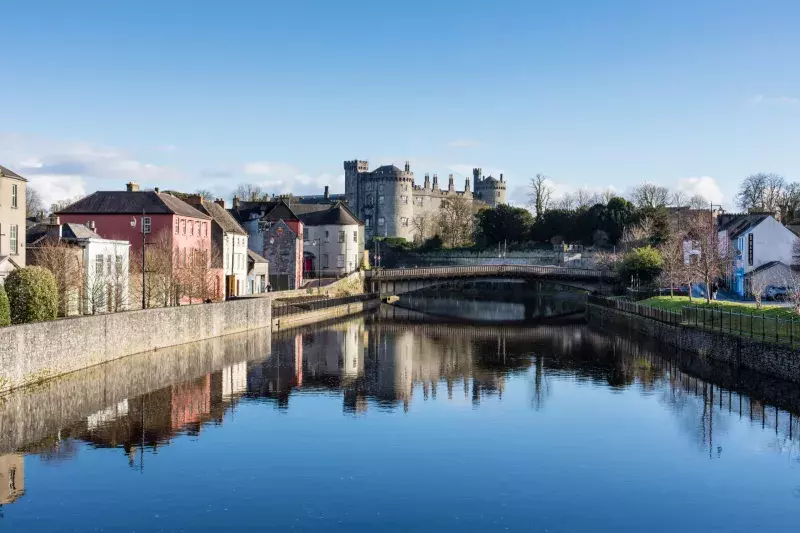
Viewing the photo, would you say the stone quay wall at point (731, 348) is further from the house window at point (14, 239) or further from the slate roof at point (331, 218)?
the slate roof at point (331, 218)

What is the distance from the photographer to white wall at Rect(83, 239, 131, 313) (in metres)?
41.2

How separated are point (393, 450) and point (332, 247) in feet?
223

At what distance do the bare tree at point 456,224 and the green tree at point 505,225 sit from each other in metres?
4.51

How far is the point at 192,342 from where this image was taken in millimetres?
43406

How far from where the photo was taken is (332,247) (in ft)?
299

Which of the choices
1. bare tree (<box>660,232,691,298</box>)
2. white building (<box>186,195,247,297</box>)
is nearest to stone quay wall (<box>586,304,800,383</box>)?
bare tree (<box>660,232,691,298</box>)

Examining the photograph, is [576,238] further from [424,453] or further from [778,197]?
[424,453]

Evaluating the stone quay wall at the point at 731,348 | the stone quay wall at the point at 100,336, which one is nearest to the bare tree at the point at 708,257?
the stone quay wall at the point at 731,348

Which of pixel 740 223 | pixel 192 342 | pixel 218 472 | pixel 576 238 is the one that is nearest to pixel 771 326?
pixel 218 472

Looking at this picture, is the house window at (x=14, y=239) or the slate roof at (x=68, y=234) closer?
the house window at (x=14, y=239)

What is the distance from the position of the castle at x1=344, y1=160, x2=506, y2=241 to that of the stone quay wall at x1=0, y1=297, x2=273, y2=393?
90117mm

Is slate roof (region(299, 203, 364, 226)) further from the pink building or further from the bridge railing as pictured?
the pink building

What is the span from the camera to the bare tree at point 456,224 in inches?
4838

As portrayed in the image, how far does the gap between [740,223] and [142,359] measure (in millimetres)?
51627
